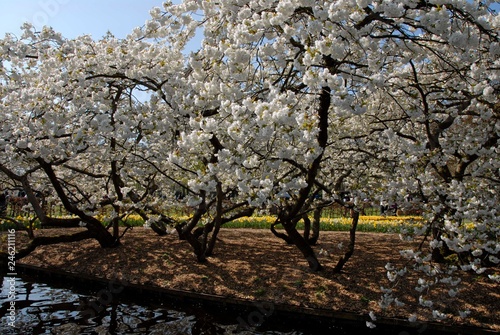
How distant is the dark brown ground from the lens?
718cm

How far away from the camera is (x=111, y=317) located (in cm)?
727

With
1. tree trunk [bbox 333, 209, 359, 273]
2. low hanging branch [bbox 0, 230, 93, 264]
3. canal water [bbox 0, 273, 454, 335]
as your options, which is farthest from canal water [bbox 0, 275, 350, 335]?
tree trunk [bbox 333, 209, 359, 273]

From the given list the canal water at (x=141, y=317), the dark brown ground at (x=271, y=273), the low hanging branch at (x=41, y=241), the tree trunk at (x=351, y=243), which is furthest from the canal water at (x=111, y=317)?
the tree trunk at (x=351, y=243)

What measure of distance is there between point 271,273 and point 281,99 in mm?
5195

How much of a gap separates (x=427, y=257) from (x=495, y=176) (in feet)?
10.6

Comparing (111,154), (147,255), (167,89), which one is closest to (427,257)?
(167,89)

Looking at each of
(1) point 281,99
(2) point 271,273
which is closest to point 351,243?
(2) point 271,273

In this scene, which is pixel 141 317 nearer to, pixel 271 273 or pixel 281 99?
pixel 271 273

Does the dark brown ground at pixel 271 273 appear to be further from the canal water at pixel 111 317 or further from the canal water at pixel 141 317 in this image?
the canal water at pixel 111 317

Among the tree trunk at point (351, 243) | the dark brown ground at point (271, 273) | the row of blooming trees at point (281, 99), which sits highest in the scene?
the row of blooming trees at point (281, 99)

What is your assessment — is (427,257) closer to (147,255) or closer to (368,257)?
(368,257)

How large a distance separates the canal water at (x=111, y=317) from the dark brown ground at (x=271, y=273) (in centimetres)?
62

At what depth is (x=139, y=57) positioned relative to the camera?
693 cm

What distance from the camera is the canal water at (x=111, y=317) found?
6.70m
